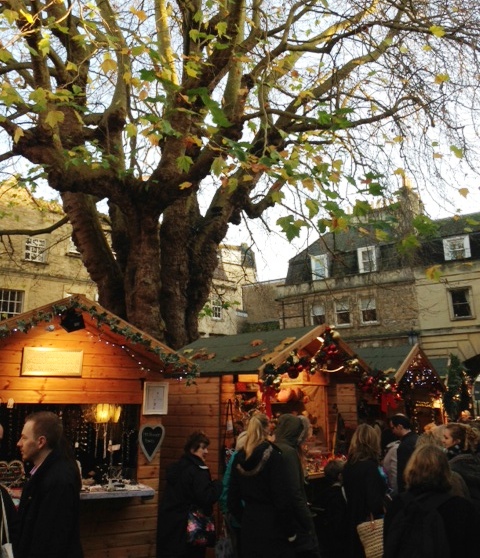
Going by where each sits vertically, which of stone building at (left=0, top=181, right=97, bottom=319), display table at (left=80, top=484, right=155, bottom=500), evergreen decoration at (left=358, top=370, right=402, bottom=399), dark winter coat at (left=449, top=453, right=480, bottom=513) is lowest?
display table at (left=80, top=484, right=155, bottom=500)

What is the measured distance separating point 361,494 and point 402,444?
79 cm

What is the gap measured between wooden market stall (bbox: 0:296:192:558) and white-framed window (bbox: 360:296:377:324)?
74.3 feet

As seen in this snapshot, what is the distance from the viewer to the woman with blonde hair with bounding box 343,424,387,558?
5547mm

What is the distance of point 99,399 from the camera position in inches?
277

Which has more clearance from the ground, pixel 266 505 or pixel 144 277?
pixel 144 277

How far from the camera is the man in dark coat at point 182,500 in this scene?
551 centimetres

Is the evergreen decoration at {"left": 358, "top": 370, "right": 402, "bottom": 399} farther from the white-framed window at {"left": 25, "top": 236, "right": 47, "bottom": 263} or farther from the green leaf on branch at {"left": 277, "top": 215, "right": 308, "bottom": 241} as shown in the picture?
the white-framed window at {"left": 25, "top": 236, "right": 47, "bottom": 263}

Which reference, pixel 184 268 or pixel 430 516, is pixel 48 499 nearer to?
pixel 430 516

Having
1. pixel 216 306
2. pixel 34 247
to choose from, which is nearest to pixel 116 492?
pixel 216 306

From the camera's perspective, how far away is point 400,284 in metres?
28.3

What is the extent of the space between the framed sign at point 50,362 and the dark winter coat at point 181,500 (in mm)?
2019

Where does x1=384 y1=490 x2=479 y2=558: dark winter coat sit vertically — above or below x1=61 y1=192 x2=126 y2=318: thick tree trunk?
below

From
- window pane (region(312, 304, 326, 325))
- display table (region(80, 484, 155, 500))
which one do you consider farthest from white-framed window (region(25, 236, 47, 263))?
display table (region(80, 484, 155, 500))

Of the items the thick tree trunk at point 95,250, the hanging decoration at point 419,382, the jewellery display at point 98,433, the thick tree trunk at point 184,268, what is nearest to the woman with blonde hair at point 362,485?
the jewellery display at point 98,433
